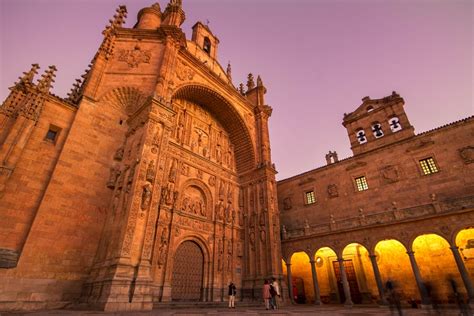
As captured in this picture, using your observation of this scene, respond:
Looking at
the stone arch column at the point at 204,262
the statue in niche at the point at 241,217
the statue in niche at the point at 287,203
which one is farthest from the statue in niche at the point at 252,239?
the statue in niche at the point at 287,203

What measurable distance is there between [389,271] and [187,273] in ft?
47.1

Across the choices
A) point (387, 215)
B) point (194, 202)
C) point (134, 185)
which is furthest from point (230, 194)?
point (387, 215)

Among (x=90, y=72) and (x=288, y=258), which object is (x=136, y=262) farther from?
(x=288, y=258)

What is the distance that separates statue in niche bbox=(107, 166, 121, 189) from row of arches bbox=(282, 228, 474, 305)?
14222mm

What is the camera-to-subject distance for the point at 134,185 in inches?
417

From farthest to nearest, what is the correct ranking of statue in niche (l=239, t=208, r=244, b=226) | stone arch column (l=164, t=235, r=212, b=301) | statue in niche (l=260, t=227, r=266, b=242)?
statue in niche (l=239, t=208, r=244, b=226) → statue in niche (l=260, t=227, r=266, b=242) → stone arch column (l=164, t=235, r=212, b=301)

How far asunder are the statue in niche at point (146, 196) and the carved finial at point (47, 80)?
7254 millimetres

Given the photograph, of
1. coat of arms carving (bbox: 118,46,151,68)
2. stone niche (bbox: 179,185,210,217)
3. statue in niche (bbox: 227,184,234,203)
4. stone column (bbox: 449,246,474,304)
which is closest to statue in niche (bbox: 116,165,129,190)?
stone niche (bbox: 179,185,210,217)

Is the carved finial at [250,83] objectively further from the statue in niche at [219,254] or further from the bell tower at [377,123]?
the statue in niche at [219,254]

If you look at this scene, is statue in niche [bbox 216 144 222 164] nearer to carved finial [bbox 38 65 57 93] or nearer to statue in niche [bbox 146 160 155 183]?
statue in niche [bbox 146 160 155 183]

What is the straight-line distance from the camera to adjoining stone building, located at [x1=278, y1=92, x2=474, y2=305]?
47.3 ft

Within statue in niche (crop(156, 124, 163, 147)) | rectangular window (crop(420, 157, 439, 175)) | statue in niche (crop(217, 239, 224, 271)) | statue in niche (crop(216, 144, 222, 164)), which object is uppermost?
statue in niche (crop(216, 144, 222, 164))

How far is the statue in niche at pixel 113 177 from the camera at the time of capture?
1209 cm

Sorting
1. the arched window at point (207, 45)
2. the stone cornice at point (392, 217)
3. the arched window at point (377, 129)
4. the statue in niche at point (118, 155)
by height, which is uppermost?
the arched window at point (207, 45)
